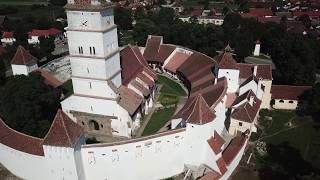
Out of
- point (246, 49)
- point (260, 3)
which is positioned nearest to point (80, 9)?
point (246, 49)

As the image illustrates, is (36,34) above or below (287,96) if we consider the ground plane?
above

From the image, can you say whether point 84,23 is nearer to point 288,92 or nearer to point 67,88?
point 67,88

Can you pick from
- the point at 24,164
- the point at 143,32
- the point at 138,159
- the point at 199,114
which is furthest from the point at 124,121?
the point at 143,32

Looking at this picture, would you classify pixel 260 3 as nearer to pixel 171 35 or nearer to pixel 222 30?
pixel 222 30

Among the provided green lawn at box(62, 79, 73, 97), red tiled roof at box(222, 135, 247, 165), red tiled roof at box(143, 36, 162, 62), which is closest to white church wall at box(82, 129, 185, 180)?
red tiled roof at box(222, 135, 247, 165)

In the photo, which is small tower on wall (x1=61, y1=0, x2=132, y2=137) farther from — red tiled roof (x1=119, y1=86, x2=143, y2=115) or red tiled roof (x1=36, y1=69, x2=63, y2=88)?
red tiled roof (x1=36, y1=69, x2=63, y2=88)

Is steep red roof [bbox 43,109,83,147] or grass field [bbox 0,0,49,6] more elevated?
grass field [bbox 0,0,49,6]
